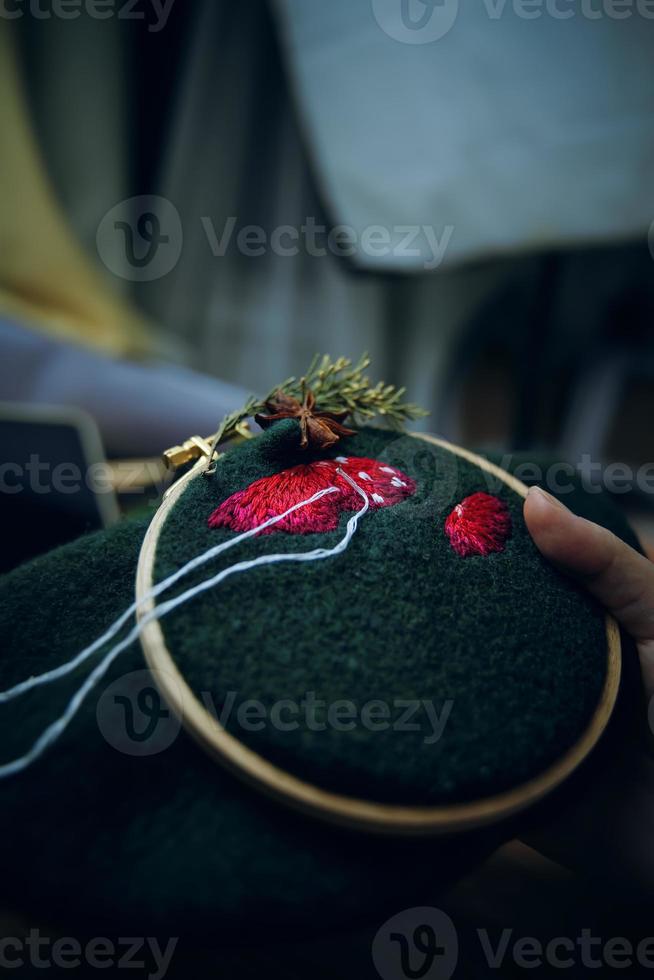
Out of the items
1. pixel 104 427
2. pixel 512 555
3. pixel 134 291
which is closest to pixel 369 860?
pixel 512 555

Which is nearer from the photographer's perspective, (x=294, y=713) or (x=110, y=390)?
(x=294, y=713)

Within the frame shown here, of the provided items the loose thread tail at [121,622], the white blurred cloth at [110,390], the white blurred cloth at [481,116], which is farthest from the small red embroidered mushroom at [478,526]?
the white blurred cloth at [481,116]

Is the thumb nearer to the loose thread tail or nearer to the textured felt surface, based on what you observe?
the textured felt surface

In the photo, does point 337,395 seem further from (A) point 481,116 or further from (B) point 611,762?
(A) point 481,116

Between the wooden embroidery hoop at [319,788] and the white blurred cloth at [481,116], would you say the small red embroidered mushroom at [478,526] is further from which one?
the white blurred cloth at [481,116]

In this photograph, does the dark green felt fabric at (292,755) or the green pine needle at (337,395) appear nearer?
the dark green felt fabric at (292,755)

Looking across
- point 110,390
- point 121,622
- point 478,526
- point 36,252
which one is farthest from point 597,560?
point 36,252

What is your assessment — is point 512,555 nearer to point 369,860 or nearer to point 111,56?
point 369,860
